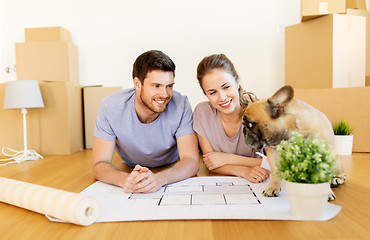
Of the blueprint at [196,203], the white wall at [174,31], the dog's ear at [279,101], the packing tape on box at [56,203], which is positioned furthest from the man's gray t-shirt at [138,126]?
the white wall at [174,31]

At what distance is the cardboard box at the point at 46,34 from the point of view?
2.48 m

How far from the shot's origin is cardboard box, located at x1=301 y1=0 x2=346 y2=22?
1.94 metres

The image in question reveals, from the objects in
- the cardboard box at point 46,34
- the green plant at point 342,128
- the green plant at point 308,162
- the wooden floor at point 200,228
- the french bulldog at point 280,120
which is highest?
the cardboard box at point 46,34

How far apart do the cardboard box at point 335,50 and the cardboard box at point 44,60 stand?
185 centimetres

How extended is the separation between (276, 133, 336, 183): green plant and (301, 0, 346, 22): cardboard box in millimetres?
1556

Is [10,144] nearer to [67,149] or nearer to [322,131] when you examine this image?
[67,149]

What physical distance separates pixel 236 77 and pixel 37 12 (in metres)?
2.18

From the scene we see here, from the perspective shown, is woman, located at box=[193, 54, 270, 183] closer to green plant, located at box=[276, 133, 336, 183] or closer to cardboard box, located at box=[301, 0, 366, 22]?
green plant, located at box=[276, 133, 336, 183]

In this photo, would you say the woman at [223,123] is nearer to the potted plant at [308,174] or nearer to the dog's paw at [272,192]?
the dog's paw at [272,192]

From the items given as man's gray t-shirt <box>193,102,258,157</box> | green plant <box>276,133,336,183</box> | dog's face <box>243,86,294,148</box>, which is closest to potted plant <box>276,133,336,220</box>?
green plant <box>276,133,336,183</box>

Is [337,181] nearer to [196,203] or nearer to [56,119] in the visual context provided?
[196,203]

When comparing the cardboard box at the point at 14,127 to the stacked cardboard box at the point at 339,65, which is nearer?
the stacked cardboard box at the point at 339,65

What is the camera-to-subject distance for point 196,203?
921mm

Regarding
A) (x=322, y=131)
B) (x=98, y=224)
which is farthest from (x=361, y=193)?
(x=98, y=224)
